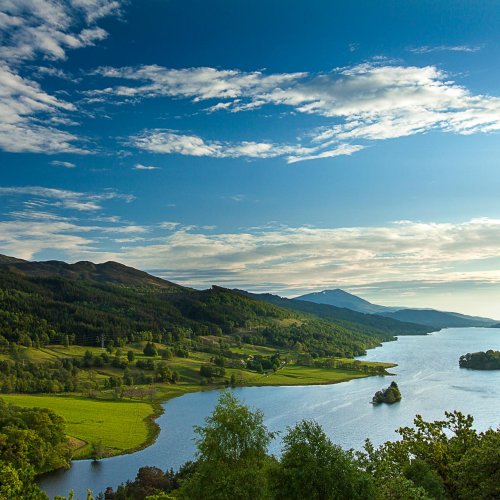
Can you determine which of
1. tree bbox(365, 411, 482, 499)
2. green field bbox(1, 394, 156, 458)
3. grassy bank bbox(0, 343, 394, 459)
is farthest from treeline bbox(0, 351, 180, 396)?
tree bbox(365, 411, 482, 499)

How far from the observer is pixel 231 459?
34781 millimetres

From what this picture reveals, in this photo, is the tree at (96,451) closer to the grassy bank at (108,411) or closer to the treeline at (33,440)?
the grassy bank at (108,411)

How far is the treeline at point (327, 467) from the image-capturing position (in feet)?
96.1

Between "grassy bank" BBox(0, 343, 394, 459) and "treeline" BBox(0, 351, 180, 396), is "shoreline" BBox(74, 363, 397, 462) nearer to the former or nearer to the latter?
"grassy bank" BBox(0, 343, 394, 459)

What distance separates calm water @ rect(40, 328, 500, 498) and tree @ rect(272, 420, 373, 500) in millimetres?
58334

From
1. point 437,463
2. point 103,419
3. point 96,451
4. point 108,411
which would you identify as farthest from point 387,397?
point 437,463

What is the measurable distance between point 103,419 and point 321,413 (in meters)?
57.8

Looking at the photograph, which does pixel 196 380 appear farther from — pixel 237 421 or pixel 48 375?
pixel 237 421

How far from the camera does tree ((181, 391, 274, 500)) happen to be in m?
32.3

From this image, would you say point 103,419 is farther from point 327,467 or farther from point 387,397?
point 327,467

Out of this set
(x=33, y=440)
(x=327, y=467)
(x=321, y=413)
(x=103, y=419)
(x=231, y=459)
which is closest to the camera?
(x=327, y=467)

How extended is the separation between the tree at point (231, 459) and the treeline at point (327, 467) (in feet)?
0.19

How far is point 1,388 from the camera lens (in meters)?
154

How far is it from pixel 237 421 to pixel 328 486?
8.18 meters
